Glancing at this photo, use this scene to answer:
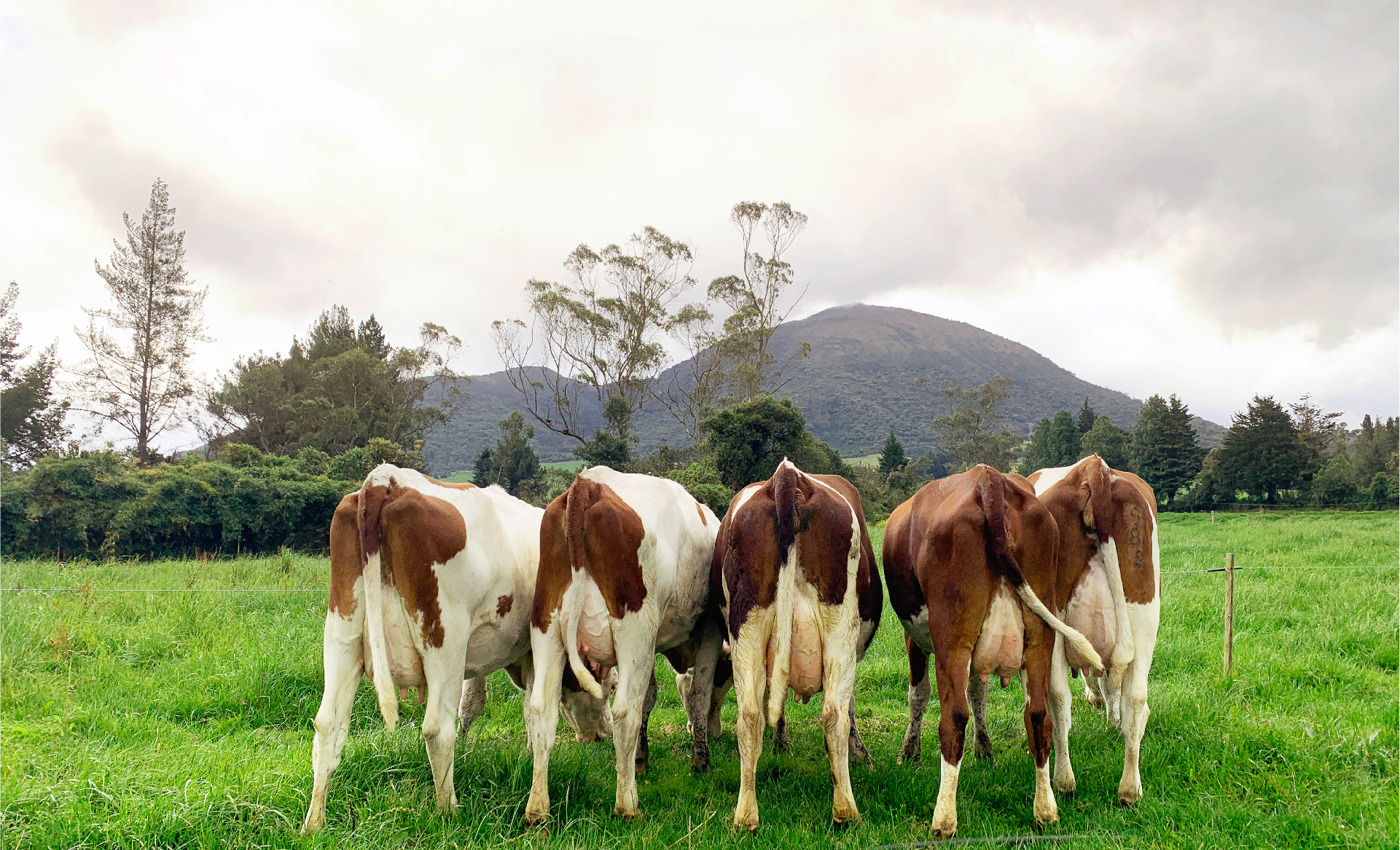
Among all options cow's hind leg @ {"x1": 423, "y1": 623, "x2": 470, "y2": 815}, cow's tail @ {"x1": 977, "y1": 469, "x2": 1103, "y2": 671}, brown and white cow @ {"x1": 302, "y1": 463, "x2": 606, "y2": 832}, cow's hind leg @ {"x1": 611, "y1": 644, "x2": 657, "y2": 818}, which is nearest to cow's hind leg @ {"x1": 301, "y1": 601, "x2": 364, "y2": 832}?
brown and white cow @ {"x1": 302, "y1": 463, "x2": 606, "y2": 832}

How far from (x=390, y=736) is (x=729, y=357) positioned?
4319 cm

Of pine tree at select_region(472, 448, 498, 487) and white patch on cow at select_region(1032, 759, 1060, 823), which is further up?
pine tree at select_region(472, 448, 498, 487)

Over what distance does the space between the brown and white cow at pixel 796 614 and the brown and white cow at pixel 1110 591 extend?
1.42 metres

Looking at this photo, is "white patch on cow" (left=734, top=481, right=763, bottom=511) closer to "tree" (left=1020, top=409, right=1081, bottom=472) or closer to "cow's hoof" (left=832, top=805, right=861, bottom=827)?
"cow's hoof" (left=832, top=805, right=861, bottom=827)

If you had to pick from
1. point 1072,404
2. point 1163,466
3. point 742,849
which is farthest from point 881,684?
point 1072,404

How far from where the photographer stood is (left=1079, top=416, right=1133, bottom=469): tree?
154 feet

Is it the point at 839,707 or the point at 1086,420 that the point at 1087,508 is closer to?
the point at 839,707

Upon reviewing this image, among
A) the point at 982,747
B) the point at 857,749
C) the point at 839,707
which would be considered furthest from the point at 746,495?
the point at 982,747

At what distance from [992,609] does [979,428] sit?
5824cm

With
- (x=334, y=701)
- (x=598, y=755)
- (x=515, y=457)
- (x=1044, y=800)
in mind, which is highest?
(x=515, y=457)

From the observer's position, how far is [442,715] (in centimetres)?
429

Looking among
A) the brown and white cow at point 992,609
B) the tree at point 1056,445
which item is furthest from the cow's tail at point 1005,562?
the tree at point 1056,445

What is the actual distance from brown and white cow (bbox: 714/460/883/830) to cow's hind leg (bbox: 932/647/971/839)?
547 mm

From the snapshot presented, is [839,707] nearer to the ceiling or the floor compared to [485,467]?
nearer to the floor
